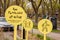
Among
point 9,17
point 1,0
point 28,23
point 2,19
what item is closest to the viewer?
point 9,17

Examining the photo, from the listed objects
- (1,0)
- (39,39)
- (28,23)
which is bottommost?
(39,39)

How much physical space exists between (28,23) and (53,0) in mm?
26027

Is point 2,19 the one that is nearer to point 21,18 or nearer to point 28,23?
point 28,23

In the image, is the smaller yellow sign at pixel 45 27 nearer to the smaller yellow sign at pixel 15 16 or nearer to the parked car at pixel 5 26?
the smaller yellow sign at pixel 15 16

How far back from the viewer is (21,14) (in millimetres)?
6926

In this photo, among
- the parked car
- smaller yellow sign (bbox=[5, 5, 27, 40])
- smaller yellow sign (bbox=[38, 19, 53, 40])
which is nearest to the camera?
smaller yellow sign (bbox=[5, 5, 27, 40])

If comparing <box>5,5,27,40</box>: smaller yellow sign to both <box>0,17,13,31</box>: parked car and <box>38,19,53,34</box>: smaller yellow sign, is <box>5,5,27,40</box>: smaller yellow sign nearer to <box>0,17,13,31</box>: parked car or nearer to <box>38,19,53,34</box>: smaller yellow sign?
<box>38,19,53,34</box>: smaller yellow sign

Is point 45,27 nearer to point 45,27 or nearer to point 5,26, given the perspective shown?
point 45,27

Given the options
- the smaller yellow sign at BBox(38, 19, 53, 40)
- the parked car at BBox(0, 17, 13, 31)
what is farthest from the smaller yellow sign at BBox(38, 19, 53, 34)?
the parked car at BBox(0, 17, 13, 31)

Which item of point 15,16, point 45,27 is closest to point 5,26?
point 45,27

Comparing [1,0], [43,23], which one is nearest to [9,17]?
[43,23]

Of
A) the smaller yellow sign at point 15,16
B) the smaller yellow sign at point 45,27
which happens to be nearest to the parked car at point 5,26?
the smaller yellow sign at point 45,27

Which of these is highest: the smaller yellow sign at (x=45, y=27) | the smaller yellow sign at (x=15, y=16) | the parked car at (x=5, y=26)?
the smaller yellow sign at (x=15, y=16)

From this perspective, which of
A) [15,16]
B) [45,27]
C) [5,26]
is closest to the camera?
[15,16]
